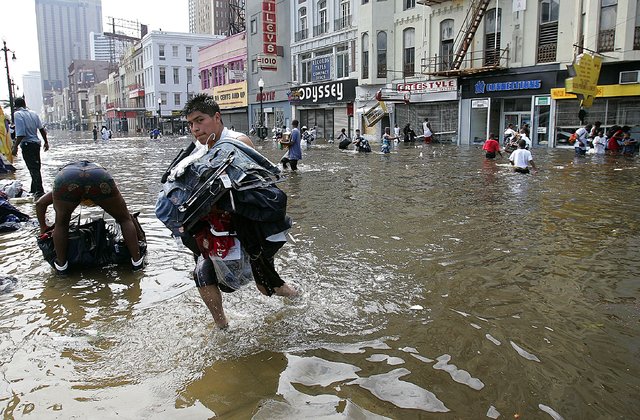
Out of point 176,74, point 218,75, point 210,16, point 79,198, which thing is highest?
point 210,16

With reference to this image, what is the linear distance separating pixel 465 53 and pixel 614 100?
770 cm

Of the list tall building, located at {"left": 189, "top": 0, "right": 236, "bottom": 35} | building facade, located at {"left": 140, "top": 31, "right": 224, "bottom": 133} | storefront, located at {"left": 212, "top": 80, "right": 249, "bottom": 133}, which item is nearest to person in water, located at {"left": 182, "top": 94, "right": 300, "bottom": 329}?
storefront, located at {"left": 212, "top": 80, "right": 249, "bottom": 133}

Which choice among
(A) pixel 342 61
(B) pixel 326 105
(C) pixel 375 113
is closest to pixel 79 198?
(C) pixel 375 113

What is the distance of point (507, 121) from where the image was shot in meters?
27.8

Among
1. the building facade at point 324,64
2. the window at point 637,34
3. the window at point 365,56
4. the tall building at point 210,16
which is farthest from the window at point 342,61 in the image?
the tall building at point 210,16

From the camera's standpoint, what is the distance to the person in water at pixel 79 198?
482cm

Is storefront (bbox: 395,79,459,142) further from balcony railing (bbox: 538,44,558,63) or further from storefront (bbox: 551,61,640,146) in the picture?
storefront (bbox: 551,61,640,146)

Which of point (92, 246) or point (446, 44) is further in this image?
point (446, 44)

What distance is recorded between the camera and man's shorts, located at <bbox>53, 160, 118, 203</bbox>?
4805 mm

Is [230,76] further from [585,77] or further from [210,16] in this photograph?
[210,16]

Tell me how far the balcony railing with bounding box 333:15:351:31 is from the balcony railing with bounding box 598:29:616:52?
1798cm

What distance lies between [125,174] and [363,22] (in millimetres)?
22918

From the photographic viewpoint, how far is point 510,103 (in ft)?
90.2

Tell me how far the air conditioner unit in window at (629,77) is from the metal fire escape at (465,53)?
578 cm
